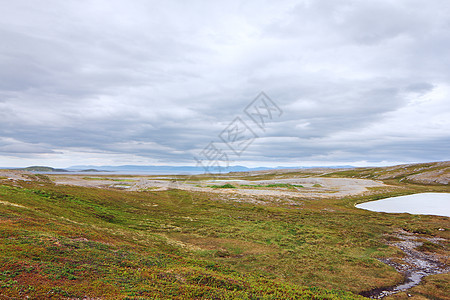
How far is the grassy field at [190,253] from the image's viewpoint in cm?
1642

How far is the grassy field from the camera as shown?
16.4 metres

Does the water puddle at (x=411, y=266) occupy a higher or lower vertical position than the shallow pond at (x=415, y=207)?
higher

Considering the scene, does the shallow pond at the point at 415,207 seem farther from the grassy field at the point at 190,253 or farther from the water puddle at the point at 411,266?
the water puddle at the point at 411,266

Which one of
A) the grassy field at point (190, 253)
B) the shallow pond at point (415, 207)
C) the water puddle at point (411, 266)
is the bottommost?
the shallow pond at point (415, 207)

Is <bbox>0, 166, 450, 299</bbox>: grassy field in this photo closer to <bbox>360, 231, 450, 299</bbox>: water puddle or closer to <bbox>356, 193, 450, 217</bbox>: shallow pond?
<bbox>360, 231, 450, 299</bbox>: water puddle

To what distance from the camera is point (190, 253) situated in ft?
101

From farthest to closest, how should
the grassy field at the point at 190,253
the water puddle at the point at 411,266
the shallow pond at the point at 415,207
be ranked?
the shallow pond at the point at 415,207, the water puddle at the point at 411,266, the grassy field at the point at 190,253

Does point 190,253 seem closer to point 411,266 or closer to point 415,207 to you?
point 411,266

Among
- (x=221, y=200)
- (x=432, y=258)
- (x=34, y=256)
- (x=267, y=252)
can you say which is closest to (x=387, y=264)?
(x=432, y=258)

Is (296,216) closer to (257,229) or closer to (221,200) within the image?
(257,229)

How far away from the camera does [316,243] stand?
3684cm

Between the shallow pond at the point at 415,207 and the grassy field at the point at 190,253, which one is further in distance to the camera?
the shallow pond at the point at 415,207

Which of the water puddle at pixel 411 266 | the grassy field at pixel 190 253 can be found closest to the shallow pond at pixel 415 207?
the grassy field at pixel 190 253

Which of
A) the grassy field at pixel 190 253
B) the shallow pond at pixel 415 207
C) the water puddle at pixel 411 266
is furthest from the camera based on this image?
the shallow pond at pixel 415 207
